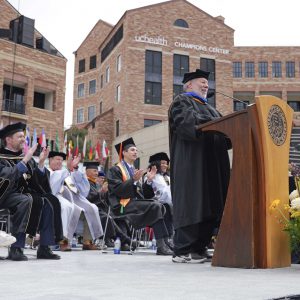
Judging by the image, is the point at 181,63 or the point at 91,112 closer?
the point at 181,63

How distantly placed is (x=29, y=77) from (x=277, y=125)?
25.4m

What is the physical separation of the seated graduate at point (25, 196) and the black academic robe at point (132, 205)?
1.58 m

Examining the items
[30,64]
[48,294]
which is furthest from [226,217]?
[30,64]

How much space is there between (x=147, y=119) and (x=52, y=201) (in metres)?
30.8

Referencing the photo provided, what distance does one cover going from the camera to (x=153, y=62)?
3744cm

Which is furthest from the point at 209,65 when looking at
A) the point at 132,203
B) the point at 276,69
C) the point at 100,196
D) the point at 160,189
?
the point at 132,203

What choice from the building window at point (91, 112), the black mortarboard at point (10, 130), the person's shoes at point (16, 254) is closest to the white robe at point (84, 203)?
the black mortarboard at point (10, 130)

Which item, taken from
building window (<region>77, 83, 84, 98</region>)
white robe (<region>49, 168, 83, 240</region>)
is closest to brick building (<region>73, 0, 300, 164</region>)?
building window (<region>77, 83, 84, 98</region>)

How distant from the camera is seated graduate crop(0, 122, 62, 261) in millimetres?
5613

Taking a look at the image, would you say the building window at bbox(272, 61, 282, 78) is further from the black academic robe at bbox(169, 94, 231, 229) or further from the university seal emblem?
the university seal emblem

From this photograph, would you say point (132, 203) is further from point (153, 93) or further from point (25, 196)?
point (153, 93)

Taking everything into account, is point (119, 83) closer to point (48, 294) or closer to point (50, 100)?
point (50, 100)

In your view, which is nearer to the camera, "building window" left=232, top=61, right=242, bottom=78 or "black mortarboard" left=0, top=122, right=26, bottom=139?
"black mortarboard" left=0, top=122, right=26, bottom=139

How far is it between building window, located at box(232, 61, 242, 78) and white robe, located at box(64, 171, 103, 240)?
1558 inches
